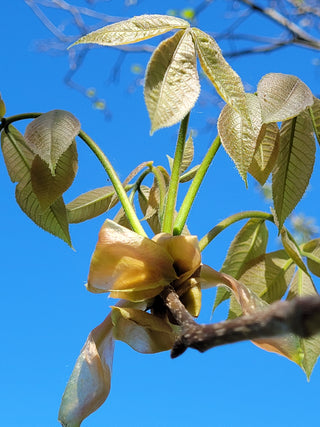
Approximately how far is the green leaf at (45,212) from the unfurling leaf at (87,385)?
259mm

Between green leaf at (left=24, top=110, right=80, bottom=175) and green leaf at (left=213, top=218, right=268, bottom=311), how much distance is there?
1.36 ft

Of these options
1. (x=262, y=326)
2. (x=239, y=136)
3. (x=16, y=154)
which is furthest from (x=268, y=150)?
(x=262, y=326)

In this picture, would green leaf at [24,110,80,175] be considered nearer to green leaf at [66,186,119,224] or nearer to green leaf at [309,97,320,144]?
green leaf at [66,186,119,224]

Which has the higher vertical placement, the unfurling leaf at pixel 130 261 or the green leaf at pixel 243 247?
the green leaf at pixel 243 247

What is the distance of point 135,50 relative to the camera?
3289mm

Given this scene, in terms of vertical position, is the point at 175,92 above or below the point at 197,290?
above

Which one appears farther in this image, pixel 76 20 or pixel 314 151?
pixel 76 20

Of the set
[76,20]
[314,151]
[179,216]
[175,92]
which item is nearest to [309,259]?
[314,151]

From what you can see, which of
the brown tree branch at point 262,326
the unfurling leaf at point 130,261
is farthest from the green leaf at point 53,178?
the brown tree branch at point 262,326

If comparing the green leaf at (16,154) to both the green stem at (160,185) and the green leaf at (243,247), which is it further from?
the green leaf at (243,247)

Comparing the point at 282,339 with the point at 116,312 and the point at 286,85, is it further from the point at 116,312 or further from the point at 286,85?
the point at 286,85

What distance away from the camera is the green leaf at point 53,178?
0.93m

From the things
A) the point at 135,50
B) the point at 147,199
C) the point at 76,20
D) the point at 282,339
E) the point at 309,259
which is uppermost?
the point at 76,20

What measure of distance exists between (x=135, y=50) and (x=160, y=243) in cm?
272
